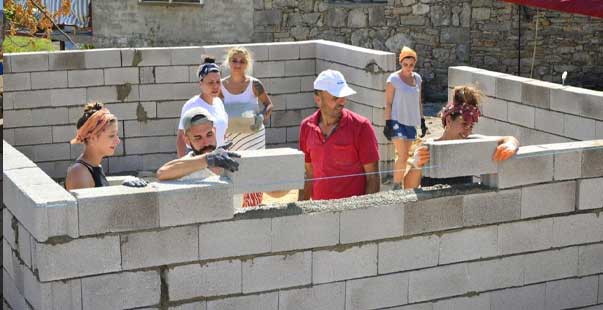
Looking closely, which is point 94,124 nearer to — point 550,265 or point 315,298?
point 315,298

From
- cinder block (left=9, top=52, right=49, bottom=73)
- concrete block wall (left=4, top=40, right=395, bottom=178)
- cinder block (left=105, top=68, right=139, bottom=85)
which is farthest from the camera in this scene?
cinder block (left=105, top=68, right=139, bottom=85)

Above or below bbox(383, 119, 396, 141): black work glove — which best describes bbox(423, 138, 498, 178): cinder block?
above

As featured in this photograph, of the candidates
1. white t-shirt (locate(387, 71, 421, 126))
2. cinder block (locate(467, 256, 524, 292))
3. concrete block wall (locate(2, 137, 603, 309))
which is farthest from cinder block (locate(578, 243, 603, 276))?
white t-shirt (locate(387, 71, 421, 126))

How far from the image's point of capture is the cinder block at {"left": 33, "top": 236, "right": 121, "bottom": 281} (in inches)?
234

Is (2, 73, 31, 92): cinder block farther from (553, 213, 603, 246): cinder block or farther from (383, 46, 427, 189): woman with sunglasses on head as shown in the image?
(553, 213, 603, 246): cinder block

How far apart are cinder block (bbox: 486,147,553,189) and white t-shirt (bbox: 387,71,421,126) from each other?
4.57m

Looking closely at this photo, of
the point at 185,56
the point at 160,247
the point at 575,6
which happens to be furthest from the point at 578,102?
the point at 575,6

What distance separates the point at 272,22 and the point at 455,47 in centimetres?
362

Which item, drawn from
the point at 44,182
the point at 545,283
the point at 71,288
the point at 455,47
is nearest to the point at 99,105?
the point at 44,182

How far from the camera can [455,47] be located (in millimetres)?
21266

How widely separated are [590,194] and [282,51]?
22.0 feet

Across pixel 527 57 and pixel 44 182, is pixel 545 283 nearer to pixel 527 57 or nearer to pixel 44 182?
pixel 44 182

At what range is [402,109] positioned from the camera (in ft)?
38.8

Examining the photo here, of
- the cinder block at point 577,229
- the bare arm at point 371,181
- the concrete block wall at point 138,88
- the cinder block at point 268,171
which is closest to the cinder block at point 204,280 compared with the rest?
the cinder block at point 268,171
